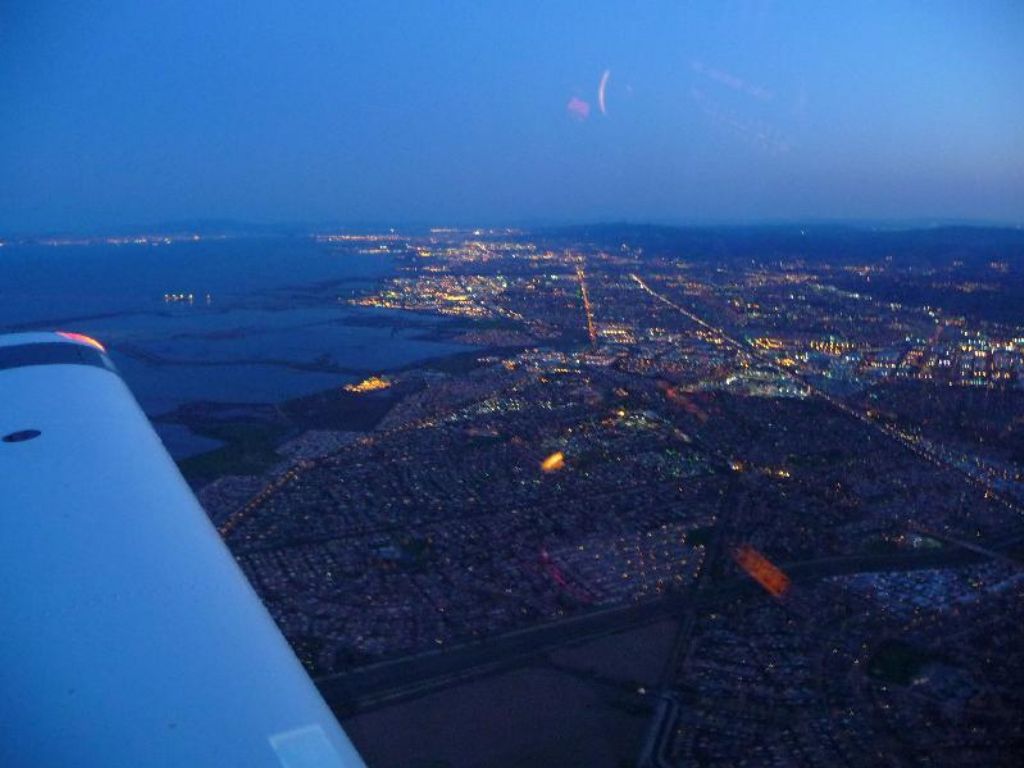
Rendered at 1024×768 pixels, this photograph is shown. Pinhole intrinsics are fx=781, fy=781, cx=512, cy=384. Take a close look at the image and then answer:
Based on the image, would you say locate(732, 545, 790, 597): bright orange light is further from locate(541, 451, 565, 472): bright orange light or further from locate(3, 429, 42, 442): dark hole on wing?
locate(3, 429, 42, 442): dark hole on wing

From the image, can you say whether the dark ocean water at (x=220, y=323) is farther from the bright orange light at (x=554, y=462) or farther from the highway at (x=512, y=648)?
the highway at (x=512, y=648)

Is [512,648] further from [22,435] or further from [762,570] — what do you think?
[22,435]

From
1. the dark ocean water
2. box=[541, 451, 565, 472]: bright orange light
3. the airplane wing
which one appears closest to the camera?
the airplane wing

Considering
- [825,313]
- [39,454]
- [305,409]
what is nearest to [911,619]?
[39,454]

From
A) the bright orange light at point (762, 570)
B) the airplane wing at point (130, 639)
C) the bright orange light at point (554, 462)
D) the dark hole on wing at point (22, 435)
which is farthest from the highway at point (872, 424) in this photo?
the dark hole on wing at point (22, 435)

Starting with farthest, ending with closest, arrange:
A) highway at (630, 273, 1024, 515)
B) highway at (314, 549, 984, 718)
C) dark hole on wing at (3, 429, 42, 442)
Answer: highway at (630, 273, 1024, 515), highway at (314, 549, 984, 718), dark hole on wing at (3, 429, 42, 442)

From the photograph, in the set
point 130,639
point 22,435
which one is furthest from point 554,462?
point 130,639

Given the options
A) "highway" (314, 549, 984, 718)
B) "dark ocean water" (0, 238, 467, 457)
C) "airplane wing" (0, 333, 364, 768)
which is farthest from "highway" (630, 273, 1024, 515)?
"airplane wing" (0, 333, 364, 768)
